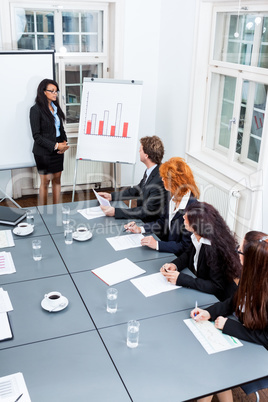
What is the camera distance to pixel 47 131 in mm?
4621

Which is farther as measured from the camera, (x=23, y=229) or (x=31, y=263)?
(x=23, y=229)

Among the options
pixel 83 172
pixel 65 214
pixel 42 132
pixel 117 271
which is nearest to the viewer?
pixel 117 271

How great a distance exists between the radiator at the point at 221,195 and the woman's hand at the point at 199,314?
2.03m

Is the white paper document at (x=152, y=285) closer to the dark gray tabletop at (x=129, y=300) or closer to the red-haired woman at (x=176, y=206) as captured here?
the dark gray tabletop at (x=129, y=300)

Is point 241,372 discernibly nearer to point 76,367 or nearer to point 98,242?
point 76,367

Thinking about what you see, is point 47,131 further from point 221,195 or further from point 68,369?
point 68,369

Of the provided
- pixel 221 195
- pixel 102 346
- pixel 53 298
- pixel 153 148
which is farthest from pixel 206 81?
pixel 102 346

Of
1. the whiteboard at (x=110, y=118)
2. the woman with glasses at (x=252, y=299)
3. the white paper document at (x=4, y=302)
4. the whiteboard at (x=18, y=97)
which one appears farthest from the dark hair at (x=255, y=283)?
the whiteboard at (x=18, y=97)

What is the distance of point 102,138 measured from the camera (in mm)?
4871

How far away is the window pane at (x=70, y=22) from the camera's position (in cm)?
512

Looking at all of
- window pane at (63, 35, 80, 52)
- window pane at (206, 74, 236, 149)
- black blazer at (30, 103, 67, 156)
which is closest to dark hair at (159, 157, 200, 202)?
window pane at (206, 74, 236, 149)

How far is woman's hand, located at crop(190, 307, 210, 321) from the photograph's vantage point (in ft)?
7.02

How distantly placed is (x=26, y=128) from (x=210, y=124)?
2.12m

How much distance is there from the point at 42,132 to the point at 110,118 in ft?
2.58
